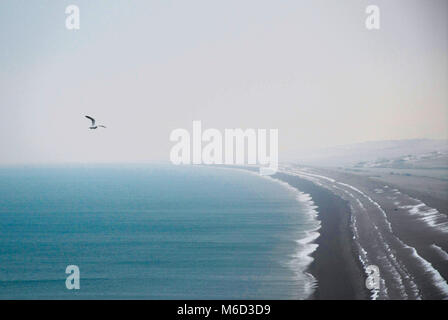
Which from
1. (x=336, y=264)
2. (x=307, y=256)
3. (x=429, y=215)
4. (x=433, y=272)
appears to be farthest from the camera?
(x=429, y=215)

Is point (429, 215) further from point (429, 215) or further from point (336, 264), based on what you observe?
point (336, 264)

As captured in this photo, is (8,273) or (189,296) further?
(8,273)

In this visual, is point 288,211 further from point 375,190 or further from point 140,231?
point 375,190

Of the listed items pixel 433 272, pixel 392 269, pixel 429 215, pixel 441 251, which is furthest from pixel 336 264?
pixel 429 215

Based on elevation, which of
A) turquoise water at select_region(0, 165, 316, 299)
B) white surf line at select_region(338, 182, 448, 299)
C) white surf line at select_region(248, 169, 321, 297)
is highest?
white surf line at select_region(338, 182, 448, 299)

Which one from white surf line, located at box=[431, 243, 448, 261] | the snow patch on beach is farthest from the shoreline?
the snow patch on beach

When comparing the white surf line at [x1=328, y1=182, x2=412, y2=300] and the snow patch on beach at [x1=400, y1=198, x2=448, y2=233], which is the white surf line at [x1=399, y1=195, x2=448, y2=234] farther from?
the white surf line at [x1=328, y1=182, x2=412, y2=300]
